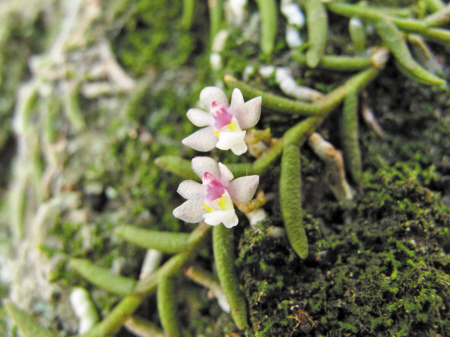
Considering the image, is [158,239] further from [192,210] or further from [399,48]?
[399,48]

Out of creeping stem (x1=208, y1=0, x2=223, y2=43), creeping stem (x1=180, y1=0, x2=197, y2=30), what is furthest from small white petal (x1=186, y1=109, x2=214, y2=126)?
creeping stem (x1=180, y1=0, x2=197, y2=30)

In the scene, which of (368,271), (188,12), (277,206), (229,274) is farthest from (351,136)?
(188,12)

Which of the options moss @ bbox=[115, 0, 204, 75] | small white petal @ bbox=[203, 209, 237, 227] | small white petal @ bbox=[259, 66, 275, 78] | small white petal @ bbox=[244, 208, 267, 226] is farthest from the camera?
moss @ bbox=[115, 0, 204, 75]

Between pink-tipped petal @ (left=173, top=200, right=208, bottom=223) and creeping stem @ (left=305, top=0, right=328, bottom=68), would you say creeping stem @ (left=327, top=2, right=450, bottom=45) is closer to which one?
creeping stem @ (left=305, top=0, right=328, bottom=68)

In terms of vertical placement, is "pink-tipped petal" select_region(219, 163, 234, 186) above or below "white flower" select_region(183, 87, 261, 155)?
below

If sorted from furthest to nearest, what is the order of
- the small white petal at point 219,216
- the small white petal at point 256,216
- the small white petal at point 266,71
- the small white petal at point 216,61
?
the small white petal at point 216,61 → the small white petal at point 266,71 → the small white petal at point 256,216 → the small white petal at point 219,216

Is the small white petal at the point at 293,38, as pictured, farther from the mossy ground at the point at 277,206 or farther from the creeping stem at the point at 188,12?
the creeping stem at the point at 188,12

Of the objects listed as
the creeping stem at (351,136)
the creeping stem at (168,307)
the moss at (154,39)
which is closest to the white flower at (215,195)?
the creeping stem at (168,307)
